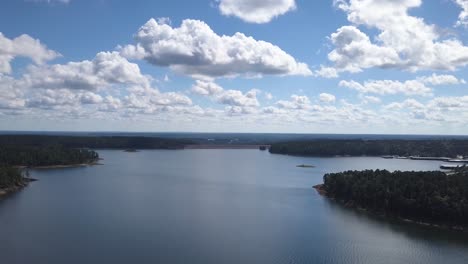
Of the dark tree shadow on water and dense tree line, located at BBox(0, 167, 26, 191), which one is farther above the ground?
dense tree line, located at BBox(0, 167, 26, 191)

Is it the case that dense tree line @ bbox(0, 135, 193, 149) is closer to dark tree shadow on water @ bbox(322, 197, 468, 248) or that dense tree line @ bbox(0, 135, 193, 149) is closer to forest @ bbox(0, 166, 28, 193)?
forest @ bbox(0, 166, 28, 193)

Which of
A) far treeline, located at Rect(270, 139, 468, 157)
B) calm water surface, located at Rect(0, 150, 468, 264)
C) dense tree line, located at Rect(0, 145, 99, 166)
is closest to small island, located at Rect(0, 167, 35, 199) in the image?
calm water surface, located at Rect(0, 150, 468, 264)

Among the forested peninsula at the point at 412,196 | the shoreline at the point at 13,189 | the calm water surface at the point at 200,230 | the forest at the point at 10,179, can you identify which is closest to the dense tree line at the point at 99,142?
the shoreline at the point at 13,189

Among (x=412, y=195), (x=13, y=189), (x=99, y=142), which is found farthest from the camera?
(x=99, y=142)

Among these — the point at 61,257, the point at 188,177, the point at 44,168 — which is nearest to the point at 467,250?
the point at 61,257

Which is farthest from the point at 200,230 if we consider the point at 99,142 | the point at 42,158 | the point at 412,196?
the point at 99,142

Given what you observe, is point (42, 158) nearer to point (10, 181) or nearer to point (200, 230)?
point (10, 181)

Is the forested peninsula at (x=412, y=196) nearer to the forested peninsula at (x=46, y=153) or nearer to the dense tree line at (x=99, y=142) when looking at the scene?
the forested peninsula at (x=46, y=153)
